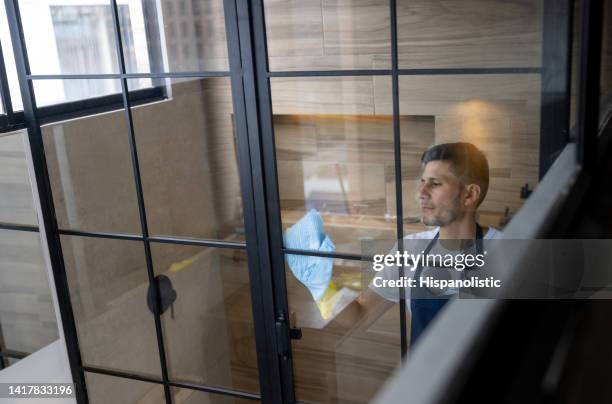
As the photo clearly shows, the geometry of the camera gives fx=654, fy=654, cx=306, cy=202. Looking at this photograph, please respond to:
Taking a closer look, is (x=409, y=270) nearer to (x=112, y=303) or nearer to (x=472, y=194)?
(x=472, y=194)

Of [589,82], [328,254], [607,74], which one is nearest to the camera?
[589,82]

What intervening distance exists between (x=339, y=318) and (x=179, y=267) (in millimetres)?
662

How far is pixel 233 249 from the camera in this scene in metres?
2.34

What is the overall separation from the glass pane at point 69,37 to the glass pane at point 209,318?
734mm

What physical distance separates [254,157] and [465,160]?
0.70 metres

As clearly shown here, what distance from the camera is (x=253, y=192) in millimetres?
2240

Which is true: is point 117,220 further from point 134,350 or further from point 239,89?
point 239,89

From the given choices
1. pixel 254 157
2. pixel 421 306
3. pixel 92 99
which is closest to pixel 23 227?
pixel 92 99

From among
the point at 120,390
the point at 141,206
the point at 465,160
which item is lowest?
the point at 120,390

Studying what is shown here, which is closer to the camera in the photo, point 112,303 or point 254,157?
point 254,157

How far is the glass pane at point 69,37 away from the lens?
2350mm

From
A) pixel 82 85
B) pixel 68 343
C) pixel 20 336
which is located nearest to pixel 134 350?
pixel 68 343

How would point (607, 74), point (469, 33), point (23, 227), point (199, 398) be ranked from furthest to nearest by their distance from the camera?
point (23, 227) → point (199, 398) → point (469, 33) → point (607, 74)

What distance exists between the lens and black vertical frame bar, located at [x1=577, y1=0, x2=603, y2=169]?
3.48ft
